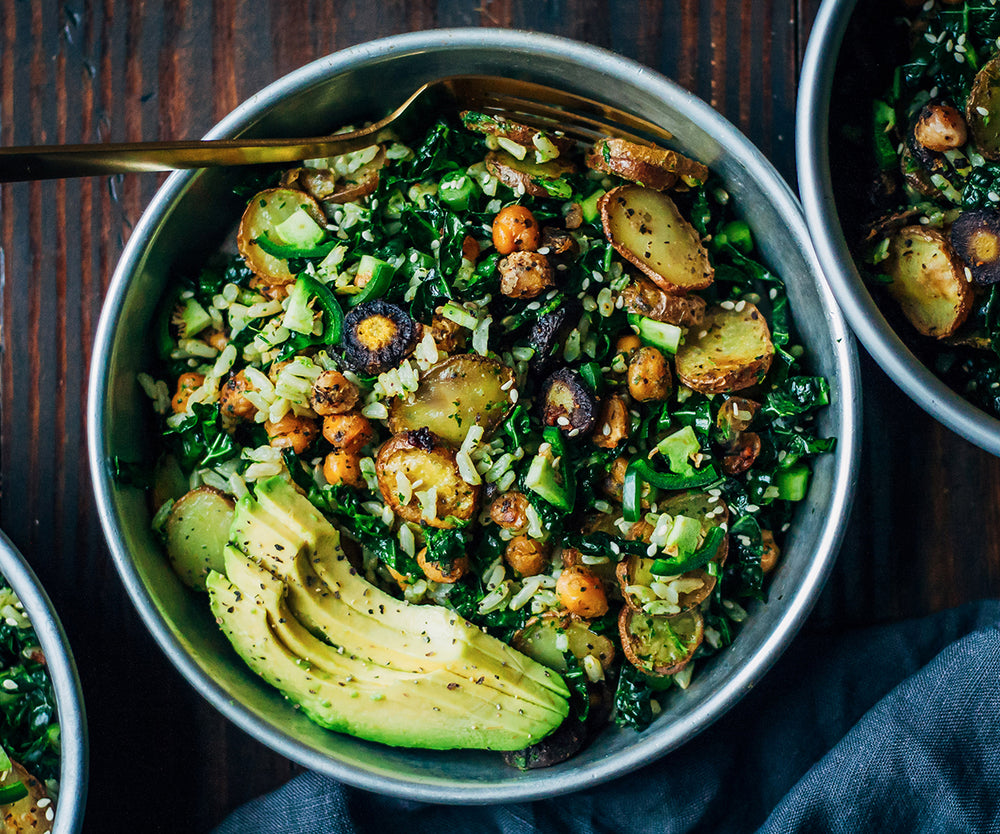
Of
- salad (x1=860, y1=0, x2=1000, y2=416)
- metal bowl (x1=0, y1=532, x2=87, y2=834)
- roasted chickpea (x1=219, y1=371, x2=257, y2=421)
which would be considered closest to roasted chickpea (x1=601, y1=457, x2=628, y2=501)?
salad (x1=860, y1=0, x2=1000, y2=416)

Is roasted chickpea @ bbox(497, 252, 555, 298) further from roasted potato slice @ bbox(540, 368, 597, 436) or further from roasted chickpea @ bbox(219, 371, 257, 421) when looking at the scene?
roasted chickpea @ bbox(219, 371, 257, 421)

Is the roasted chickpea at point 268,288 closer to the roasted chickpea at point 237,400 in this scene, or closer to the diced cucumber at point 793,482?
the roasted chickpea at point 237,400

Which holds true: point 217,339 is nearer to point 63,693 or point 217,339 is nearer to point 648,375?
point 63,693

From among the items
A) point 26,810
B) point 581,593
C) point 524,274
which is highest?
point 524,274

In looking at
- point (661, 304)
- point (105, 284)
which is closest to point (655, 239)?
point (661, 304)

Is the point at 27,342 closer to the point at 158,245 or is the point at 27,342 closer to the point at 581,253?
the point at 158,245

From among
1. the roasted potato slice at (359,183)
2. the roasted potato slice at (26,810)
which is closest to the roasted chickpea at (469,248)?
the roasted potato slice at (359,183)
